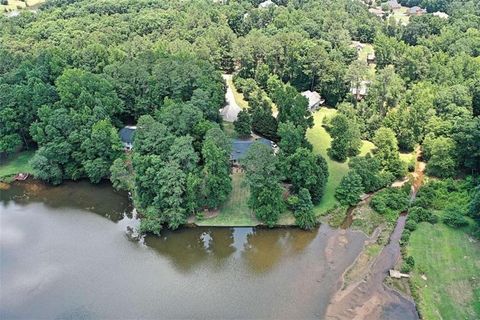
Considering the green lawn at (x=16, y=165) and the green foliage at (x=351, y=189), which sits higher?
the green foliage at (x=351, y=189)

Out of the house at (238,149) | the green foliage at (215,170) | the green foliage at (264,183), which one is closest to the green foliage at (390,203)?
the green foliage at (264,183)

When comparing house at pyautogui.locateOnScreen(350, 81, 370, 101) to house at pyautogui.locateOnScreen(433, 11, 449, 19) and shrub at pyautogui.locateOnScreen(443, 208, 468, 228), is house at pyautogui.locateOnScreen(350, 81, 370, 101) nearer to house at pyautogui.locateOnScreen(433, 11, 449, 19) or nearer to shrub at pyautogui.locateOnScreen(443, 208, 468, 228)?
shrub at pyautogui.locateOnScreen(443, 208, 468, 228)

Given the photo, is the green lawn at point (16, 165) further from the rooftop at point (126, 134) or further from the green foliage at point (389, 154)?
the green foliage at point (389, 154)

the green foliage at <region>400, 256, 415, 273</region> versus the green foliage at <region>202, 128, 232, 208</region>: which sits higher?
the green foliage at <region>202, 128, 232, 208</region>

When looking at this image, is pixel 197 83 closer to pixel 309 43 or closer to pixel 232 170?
pixel 232 170

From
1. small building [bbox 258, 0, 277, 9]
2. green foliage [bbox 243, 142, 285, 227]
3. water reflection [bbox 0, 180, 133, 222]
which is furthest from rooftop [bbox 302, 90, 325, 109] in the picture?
small building [bbox 258, 0, 277, 9]

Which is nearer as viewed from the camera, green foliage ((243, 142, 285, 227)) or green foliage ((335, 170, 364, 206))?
green foliage ((243, 142, 285, 227))

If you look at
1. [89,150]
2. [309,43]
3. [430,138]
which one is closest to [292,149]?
[430,138]
